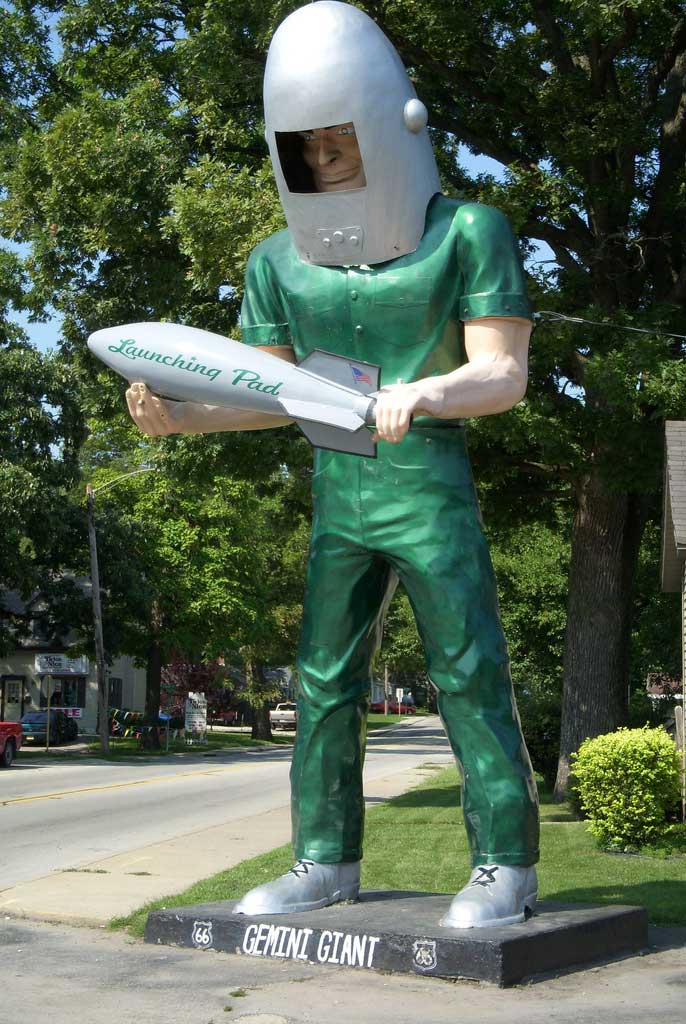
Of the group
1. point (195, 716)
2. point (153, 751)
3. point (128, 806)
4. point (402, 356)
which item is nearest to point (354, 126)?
point (402, 356)

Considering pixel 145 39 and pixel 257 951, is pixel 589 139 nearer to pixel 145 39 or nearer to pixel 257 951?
pixel 145 39

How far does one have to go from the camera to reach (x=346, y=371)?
16.4ft

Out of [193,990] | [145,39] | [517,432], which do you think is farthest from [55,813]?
[193,990]

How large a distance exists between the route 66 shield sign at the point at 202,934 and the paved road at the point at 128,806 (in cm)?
255

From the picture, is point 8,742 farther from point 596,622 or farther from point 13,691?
point 13,691

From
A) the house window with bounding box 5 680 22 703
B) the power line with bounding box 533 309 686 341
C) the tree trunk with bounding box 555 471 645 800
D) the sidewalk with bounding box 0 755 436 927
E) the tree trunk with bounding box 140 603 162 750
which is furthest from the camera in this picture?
the house window with bounding box 5 680 22 703

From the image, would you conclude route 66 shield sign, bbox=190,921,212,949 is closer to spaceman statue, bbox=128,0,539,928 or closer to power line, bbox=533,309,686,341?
spaceman statue, bbox=128,0,539,928

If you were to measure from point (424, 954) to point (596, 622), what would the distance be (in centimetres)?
1041

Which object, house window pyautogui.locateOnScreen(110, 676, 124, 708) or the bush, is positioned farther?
house window pyautogui.locateOnScreen(110, 676, 124, 708)

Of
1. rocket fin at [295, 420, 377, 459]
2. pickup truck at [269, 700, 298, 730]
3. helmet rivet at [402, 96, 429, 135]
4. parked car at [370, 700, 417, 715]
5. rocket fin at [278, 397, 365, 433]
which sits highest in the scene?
helmet rivet at [402, 96, 429, 135]

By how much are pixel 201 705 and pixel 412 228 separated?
112 ft

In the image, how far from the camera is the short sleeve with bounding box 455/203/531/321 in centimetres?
522

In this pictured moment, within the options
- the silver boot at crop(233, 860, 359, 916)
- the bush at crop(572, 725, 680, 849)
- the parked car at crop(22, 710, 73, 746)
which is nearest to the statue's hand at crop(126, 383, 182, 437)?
the silver boot at crop(233, 860, 359, 916)

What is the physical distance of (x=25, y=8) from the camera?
643 inches
